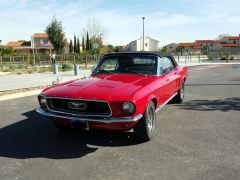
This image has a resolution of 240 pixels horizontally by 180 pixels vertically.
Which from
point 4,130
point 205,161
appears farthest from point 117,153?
point 4,130

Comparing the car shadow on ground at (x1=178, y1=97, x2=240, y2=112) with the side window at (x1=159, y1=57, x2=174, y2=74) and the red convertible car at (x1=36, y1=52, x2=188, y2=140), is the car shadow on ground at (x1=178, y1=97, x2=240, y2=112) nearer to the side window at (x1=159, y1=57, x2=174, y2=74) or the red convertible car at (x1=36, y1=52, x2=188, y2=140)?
the side window at (x1=159, y1=57, x2=174, y2=74)

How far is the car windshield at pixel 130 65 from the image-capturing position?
19.3ft

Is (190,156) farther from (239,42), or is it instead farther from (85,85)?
(239,42)

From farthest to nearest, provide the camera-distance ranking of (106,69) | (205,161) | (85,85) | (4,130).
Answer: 1. (106,69)
2. (4,130)
3. (85,85)
4. (205,161)

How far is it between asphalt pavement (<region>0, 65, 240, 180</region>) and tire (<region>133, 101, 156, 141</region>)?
14 centimetres

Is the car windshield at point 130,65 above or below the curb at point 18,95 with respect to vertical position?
above

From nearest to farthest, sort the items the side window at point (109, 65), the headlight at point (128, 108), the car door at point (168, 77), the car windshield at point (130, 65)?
the headlight at point (128, 108) < the car windshield at point (130, 65) < the car door at point (168, 77) < the side window at point (109, 65)

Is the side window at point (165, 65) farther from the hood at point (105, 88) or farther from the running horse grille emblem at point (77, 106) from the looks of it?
the running horse grille emblem at point (77, 106)

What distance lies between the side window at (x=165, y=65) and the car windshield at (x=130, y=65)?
22cm

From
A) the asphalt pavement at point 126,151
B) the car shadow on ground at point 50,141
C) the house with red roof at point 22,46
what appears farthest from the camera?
the house with red roof at point 22,46

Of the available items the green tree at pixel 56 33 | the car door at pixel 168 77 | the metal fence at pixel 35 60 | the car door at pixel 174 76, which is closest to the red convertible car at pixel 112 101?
the car door at pixel 168 77

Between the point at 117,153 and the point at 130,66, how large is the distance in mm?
2236

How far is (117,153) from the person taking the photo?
4387mm

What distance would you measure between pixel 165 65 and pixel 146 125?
2228 millimetres
